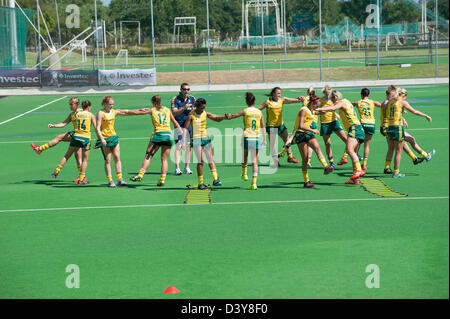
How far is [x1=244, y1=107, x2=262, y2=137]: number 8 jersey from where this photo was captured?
13.5 m

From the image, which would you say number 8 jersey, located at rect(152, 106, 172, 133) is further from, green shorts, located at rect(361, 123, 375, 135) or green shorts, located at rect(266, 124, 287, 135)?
green shorts, located at rect(361, 123, 375, 135)

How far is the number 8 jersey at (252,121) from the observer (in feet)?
44.4

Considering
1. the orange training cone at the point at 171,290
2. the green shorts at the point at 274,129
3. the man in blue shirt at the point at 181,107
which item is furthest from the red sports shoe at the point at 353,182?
the orange training cone at the point at 171,290

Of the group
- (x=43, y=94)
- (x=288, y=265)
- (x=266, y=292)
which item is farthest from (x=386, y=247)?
(x=43, y=94)

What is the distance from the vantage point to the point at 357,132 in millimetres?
14508

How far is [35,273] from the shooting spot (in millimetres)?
8578

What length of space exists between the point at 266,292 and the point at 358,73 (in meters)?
44.7

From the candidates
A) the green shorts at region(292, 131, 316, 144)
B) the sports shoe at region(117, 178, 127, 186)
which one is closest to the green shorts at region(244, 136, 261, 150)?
the green shorts at region(292, 131, 316, 144)

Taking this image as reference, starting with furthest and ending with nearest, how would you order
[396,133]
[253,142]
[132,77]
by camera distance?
1. [132,77]
2. [396,133]
3. [253,142]

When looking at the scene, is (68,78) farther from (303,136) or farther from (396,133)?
(396,133)

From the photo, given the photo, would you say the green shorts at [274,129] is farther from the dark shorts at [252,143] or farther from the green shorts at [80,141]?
the green shorts at [80,141]

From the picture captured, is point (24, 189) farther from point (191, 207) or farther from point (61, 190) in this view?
point (191, 207)

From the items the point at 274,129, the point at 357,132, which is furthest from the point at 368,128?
the point at 274,129

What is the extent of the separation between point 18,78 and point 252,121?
106 feet
